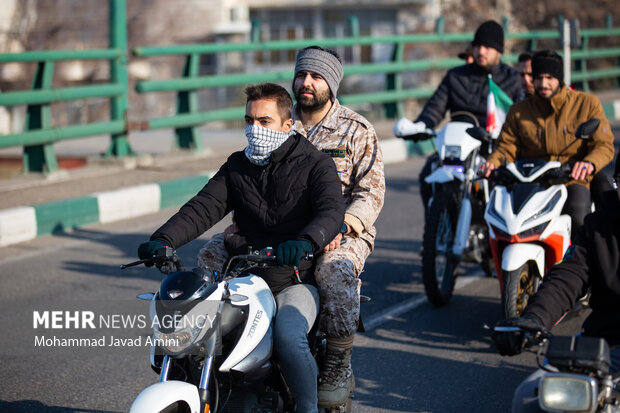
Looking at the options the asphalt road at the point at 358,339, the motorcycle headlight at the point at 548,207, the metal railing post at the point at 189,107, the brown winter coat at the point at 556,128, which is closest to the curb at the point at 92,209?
the asphalt road at the point at 358,339

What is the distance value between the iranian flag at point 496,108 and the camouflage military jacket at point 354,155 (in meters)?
2.55

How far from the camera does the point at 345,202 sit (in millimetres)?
4406

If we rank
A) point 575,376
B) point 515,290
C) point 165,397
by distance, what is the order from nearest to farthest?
1. point 575,376
2. point 165,397
3. point 515,290

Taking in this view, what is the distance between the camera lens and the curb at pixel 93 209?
8.30 m

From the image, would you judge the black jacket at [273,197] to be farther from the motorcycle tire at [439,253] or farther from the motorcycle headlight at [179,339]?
the motorcycle tire at [439,253]

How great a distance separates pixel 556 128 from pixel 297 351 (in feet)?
10.6

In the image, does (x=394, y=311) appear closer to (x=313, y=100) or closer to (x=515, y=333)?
(x=313, y=100)

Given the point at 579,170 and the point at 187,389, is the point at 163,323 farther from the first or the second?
the point at 579,170

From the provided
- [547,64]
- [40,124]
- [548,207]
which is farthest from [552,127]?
[40,124]

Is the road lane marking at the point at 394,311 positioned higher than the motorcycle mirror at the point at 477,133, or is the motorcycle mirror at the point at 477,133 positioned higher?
the motorcycle mirror at the point at 477,133

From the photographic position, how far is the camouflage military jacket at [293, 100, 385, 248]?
4332 mm

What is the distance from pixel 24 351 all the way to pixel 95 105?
25067 millimetres

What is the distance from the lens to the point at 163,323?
10.2 feet

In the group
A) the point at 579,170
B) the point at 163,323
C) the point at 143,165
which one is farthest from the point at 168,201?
the point at 163,323
